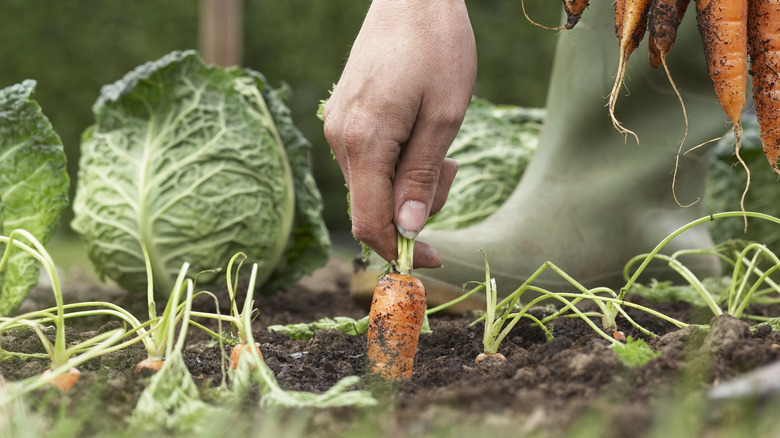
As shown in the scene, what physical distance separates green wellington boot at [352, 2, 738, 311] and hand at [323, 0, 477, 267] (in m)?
1.13

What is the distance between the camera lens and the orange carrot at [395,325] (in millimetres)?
1747

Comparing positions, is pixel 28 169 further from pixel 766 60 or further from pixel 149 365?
pixel 766 60

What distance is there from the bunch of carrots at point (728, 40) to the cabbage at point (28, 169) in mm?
1922

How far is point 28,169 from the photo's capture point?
2.80 meters

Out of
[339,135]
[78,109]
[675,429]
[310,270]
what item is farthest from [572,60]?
[78,109]

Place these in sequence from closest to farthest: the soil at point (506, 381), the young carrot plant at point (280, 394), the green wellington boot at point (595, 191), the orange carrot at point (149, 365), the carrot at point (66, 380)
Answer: the soil at point (506, 381)
the young carrot plant at point (280, 394)
the carrot at point (66, 380)
the orange carrot at point (149, 365)
the green wellington boot at point (595, 191)

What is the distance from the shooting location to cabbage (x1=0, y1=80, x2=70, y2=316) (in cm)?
275

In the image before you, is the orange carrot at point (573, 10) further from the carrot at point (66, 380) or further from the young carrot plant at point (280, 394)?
the carrot at point (66, 380)

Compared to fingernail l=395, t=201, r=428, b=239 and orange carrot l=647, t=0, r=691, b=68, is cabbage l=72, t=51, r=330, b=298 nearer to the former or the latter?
fingernail l=395, t=201, r=428, b=239

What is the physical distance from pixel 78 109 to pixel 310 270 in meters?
4.80

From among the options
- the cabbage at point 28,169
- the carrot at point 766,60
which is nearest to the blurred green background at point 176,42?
the cabbage at point 28,169

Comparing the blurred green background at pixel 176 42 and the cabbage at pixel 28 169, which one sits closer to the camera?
the cabbage at pixel 28 169

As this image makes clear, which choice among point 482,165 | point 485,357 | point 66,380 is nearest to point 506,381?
point 485,357

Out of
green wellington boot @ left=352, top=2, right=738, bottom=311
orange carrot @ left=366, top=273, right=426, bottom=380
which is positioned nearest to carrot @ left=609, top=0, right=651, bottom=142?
orange carrot @ left=366, top=273, right=426, bottom=380
